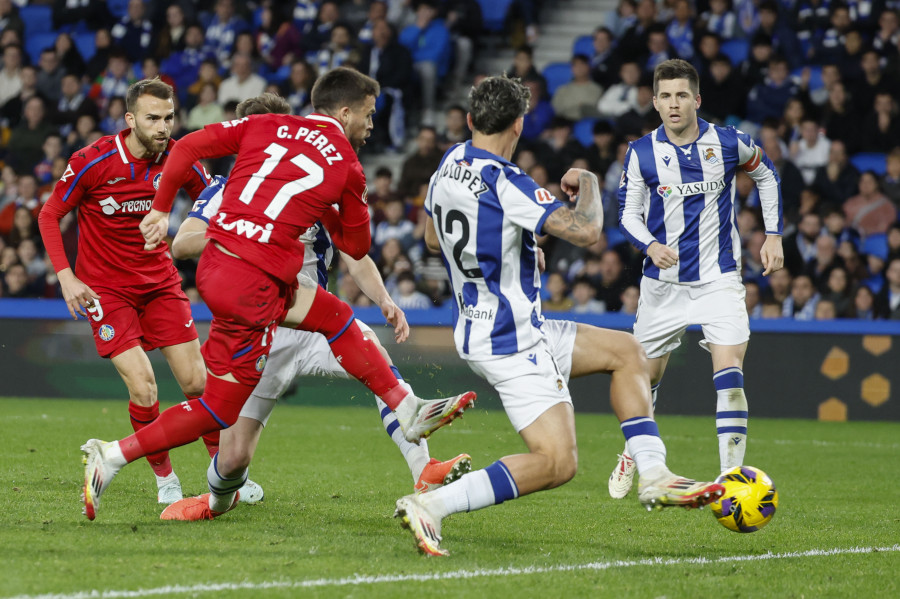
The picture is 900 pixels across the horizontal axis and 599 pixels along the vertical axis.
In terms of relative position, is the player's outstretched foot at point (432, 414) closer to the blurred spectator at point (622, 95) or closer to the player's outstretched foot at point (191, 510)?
the player's outstretched foot at point (191, 510)

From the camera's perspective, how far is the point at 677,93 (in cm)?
693

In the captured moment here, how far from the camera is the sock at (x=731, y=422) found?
21.9 ft

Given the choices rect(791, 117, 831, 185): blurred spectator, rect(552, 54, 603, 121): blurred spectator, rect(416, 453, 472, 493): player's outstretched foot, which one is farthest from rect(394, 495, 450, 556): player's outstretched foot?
rect(552, 54, 603, 121): blurred spectator

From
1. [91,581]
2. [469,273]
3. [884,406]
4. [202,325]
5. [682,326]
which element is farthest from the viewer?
[202,325]

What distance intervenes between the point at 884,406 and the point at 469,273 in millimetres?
8015

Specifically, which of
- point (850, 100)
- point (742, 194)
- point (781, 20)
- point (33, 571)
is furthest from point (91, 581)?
point (781, 20)

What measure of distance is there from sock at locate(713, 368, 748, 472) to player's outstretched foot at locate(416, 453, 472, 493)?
1.80 meters

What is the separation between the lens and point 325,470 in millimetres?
7852

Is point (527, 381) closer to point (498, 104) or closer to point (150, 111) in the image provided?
point (498, 104)

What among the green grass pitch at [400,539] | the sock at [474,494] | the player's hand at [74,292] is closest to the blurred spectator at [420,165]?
the green grass pitch at [400,539]

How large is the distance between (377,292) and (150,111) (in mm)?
1634

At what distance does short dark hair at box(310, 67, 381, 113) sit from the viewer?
17.7 ft

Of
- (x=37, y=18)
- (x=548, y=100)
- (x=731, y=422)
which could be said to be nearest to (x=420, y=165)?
(x=548, y=100)

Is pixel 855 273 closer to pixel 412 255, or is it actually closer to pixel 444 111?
pixel 412 255
